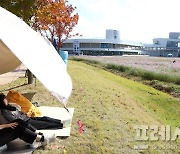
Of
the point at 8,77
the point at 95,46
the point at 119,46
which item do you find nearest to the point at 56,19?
the point at 8,77

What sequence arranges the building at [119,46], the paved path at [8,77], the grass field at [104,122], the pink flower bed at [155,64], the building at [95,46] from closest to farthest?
the grass field at [104,122] → the paved path at [8,77] → the pink flower bed at [155,64] → the building at [95,46] → the building at [119,46]

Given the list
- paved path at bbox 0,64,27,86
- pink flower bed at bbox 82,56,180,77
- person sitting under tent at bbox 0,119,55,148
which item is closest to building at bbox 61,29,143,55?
pink flower bed at bbox 82,56,180,77

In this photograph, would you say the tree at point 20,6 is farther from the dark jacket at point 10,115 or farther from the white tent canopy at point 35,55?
the dark jacket at point 10,115

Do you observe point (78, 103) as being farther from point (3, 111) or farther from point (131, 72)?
point (131, 72)

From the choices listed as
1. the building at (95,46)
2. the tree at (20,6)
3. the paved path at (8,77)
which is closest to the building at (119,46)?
the building at (95,46)

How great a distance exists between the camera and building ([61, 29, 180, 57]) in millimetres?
95812

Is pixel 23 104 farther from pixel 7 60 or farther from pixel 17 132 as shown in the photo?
pixel 17 132

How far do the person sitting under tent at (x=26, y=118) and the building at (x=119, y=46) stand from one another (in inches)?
3068

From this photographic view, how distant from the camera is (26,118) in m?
6.59

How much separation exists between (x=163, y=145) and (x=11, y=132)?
11.8 ft

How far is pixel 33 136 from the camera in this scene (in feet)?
18.8

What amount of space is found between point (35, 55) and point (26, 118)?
171 centimetres

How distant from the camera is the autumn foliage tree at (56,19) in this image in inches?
593

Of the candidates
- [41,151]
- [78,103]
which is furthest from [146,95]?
[41,151]
